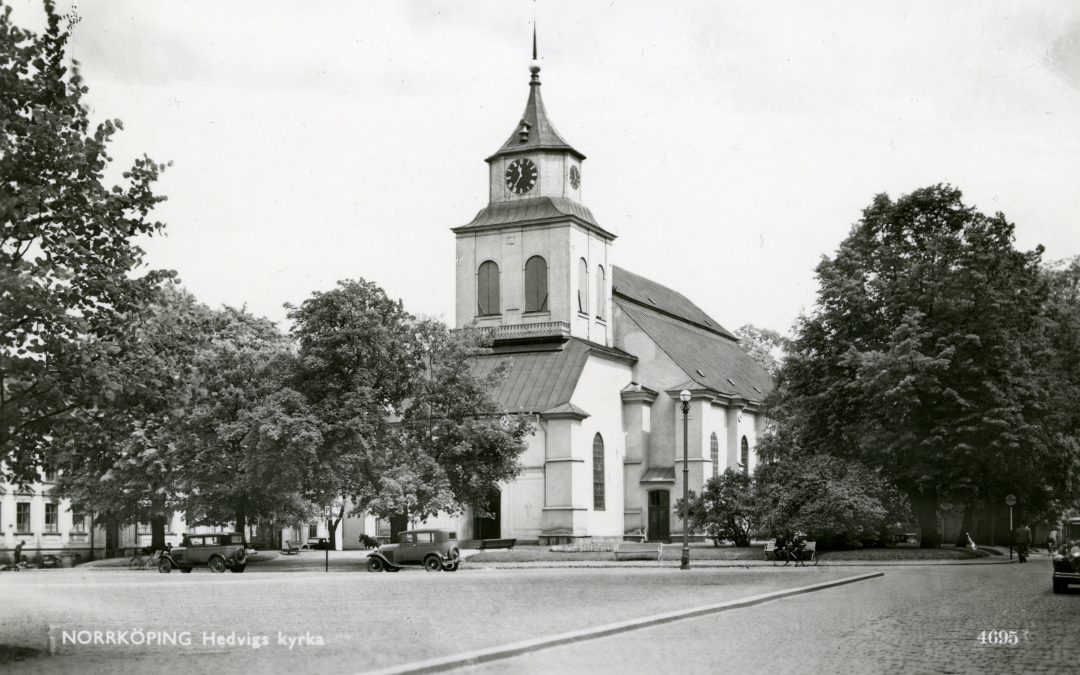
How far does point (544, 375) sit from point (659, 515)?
1028 cm

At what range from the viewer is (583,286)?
68375 millimetres

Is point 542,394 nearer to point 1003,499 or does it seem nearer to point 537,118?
point 537,118

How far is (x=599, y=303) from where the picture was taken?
70.1 meters

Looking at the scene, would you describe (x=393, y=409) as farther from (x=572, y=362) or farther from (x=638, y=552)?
(x=572, y=362)

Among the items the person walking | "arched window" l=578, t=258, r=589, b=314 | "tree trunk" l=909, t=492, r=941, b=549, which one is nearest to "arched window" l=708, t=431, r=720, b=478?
"arched window" l=578, t=258, r=589, b=314

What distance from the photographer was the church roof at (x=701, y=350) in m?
71.2

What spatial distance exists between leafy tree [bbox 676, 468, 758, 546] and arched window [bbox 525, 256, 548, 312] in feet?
61.4

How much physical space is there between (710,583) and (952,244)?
944 inches

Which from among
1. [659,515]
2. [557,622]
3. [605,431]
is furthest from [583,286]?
[557,622]

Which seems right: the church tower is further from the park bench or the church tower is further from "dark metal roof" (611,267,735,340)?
the park bench

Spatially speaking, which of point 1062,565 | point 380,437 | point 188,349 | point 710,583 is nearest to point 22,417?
point 188,349

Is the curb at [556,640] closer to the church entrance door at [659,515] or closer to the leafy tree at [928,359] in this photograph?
the leafy tree at [928,359]

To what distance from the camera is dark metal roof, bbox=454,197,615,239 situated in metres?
66.9

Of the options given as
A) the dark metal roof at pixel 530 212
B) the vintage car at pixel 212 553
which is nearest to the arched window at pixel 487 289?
the dark metal roof at pixel 530 212
